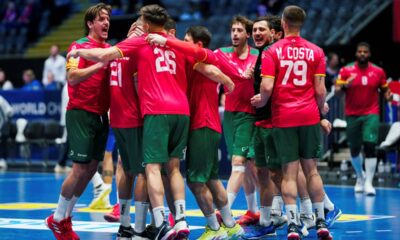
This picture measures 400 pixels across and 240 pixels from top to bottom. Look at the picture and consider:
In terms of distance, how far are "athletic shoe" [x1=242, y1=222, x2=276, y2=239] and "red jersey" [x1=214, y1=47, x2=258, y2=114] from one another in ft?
4.34

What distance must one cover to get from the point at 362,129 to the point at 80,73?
325 inches

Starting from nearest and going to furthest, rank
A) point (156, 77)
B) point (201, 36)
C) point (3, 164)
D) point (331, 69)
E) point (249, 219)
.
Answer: point (156, 77), point (201, 36), point (249, 219), point (331, 69), point (3, 164)

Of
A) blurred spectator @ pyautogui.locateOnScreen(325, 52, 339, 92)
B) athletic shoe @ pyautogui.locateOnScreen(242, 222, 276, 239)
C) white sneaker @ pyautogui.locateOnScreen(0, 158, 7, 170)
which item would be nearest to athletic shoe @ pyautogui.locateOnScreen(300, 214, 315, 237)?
athletic shoe @ pyautogui.locateOnScreen(242, 222, 276, 239)

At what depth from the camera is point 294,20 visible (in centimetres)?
978

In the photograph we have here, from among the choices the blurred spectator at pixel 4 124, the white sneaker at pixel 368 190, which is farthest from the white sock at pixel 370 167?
the blurred spectator at pixel 4 124

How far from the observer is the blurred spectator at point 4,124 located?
924 inches

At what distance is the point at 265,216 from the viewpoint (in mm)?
10766

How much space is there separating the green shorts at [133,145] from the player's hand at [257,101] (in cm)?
134

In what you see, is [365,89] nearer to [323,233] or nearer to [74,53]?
[323,233]

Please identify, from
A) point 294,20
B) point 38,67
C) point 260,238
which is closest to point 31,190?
point 260,238

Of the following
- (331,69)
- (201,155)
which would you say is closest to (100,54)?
(201,155)

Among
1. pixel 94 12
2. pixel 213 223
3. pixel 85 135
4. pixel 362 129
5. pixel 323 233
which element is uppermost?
pixel 94 12

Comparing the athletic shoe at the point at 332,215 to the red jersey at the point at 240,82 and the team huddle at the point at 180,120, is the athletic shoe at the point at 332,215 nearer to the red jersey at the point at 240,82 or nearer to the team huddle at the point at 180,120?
the team huddle at the point at 180,120

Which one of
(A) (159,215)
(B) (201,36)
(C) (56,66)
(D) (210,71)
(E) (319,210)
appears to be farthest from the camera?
(C) (56,66)
